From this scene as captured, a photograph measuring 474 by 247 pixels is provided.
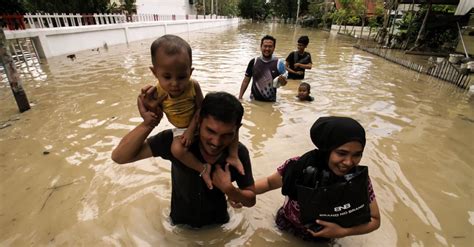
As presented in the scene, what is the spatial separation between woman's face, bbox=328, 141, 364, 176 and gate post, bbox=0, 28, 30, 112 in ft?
18.8

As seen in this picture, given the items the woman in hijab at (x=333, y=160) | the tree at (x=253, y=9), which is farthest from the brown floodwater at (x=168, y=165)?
the tree at (x=253, y=9)

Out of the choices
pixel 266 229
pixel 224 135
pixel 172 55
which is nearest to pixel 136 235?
pixel 266 229

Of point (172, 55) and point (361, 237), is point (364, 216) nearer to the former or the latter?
point (361, 237)

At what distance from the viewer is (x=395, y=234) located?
273cm

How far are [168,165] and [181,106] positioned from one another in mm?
1890

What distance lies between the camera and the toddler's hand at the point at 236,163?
6.32ft

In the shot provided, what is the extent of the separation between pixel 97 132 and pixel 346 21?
34426mm

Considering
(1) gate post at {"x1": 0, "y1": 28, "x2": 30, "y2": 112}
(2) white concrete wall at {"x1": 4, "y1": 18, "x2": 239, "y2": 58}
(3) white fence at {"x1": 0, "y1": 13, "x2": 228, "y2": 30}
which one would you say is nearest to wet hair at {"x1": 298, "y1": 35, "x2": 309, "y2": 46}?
(1) gate post at {"x1": 0, "y1": 28, "x2": 30, "y2": 112}

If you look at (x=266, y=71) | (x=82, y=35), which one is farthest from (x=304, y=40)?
(x=82, y=35)

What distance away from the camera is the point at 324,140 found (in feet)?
6.25

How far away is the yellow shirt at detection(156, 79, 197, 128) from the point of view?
220cm

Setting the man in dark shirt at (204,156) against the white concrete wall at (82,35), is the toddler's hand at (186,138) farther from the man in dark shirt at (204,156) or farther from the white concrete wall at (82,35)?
the white concrete wall at (82,35)

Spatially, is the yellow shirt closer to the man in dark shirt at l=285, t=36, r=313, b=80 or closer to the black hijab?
the black hijab

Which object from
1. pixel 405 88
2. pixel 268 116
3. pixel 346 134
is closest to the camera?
pixel 346 134
